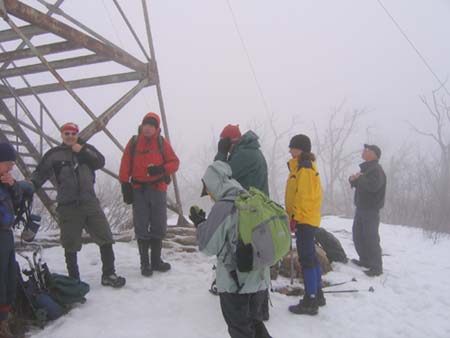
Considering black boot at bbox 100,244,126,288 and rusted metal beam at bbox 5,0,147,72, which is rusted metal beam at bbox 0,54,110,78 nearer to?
rusted metal beam at bbox 5,0,147,72

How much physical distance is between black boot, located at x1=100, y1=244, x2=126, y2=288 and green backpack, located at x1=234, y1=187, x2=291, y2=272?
210 centimetres

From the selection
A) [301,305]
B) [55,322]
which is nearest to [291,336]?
[301,305]

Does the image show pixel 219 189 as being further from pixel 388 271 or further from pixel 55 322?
pixel 388 271

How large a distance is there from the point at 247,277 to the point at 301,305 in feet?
4.80

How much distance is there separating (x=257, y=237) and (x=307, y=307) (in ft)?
5.63

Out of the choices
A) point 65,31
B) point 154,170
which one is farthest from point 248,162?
point 65,31

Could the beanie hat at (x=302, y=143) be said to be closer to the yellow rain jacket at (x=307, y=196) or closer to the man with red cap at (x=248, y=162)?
the yellow rain jacket at (x=307, y=196)

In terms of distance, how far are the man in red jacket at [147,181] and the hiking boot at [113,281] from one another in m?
0.42

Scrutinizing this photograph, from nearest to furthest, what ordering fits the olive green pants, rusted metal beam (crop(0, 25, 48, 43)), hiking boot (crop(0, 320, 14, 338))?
hiking boot (crop(0, 320, 14, 338)), the olive green pants, rusted metal beam (crop(0, 25, 48, 43))

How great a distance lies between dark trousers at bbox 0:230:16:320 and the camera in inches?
108

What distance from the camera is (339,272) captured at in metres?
5.19

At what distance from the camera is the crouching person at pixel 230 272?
239cm

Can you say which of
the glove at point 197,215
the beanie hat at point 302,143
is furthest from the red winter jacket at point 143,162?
the glove at point 197,215

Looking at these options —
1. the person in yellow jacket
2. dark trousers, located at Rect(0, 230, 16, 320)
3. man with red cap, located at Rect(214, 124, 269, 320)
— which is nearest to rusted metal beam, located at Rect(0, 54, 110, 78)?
man with red cap, located at Rect(214, 124, 269, 320)
